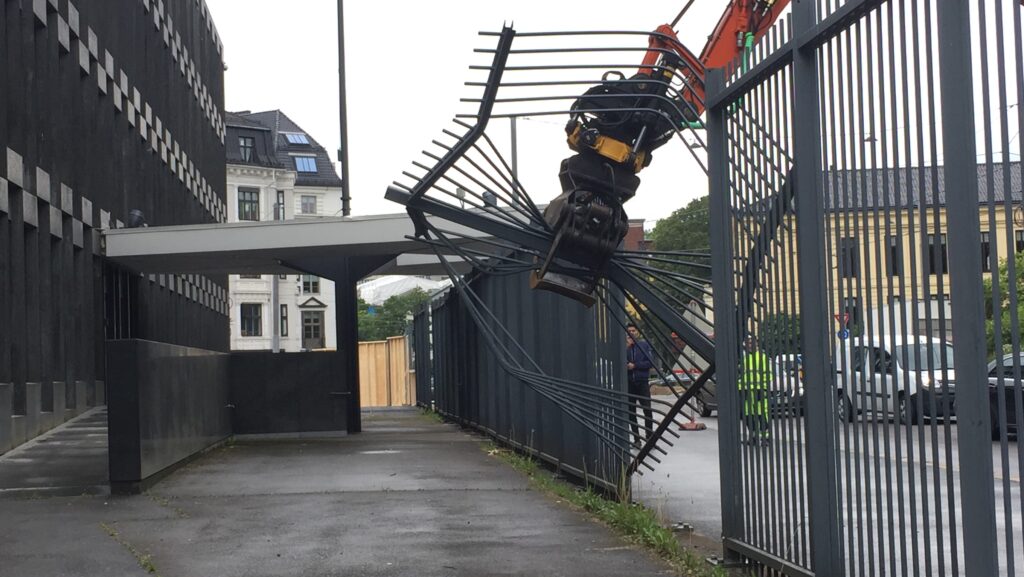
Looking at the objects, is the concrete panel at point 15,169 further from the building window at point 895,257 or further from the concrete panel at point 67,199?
the building window at point 895,257

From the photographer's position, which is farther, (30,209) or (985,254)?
(30,209)

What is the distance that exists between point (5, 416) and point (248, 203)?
77.2 m

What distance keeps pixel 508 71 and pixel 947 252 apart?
2.88 m

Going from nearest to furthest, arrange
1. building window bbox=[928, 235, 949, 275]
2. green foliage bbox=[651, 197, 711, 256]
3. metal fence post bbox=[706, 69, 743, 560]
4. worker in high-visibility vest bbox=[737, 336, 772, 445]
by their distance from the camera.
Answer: building window bbox=[928, 235, 949, 275], worker in high-visibility vest bbox=[737, 336, 772, 445], metal fence post bbox=[706, 69, 743, 560], green foliage bbox=[651, 197, 711, 256]

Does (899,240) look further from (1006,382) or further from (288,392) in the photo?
(288,392)

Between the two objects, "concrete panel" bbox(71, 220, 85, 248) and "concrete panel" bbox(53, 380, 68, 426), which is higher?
"concrete panel" bbox(71, 220, 85, 248)

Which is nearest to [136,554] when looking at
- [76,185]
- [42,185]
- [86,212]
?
[42,185]

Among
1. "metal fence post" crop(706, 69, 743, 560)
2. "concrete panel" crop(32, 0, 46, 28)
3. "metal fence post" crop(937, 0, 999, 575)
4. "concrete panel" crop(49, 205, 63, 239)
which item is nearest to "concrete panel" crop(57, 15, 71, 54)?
"concrete panel" crop(32, 0, 46, 28)

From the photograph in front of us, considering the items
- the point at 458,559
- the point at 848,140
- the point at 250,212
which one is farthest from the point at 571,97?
the point at 250,212

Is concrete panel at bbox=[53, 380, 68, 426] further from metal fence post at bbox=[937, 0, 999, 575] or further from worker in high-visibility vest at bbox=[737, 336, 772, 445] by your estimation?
metal fence post at bbox=[937, 0, 999, 575]

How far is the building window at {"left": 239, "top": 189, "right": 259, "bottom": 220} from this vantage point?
93.2 metres

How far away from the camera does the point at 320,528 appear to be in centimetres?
927

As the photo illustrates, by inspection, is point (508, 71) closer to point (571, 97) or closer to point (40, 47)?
point (571, 97)

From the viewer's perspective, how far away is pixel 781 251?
620 cm
